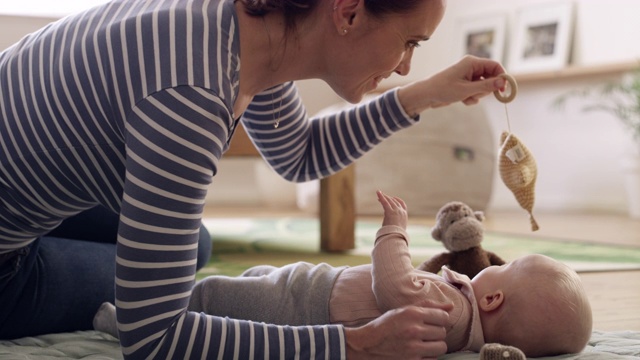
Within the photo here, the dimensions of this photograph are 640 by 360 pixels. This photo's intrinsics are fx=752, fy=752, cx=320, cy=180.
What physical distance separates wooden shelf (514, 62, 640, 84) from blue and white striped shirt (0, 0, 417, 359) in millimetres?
3300

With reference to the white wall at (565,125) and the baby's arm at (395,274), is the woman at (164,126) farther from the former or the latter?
the white wall at (565,125)

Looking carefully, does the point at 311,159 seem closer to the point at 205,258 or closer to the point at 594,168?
the point at 205,258

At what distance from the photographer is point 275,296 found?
1085 millimetres

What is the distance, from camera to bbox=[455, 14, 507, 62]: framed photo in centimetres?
445

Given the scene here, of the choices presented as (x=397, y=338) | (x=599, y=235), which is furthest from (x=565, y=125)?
(x=397, y=338)

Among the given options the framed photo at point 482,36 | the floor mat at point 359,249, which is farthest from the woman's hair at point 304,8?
the framed photo at point 482,36

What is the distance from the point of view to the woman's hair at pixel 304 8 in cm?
95

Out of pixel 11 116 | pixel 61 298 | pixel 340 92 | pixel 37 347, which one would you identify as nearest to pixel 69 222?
pixel 61 298

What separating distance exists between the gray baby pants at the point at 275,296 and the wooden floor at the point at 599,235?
0.53m

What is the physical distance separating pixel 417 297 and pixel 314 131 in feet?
1.66

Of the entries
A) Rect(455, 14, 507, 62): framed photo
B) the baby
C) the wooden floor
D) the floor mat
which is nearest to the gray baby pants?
the baby

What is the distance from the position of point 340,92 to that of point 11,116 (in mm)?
458

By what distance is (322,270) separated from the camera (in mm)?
1115

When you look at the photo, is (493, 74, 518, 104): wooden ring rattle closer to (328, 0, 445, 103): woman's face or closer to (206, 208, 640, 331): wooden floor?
(328, 0, 445, 103): woman's face
